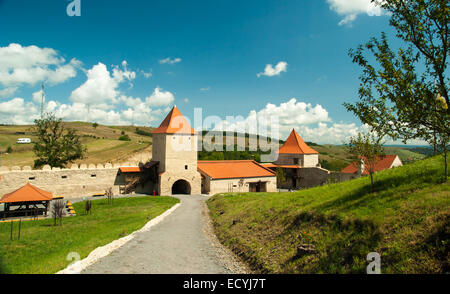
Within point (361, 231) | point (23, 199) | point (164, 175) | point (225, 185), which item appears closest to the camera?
point (361, 231)

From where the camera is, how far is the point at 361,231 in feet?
27.1

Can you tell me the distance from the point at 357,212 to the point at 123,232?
11835 millimetres

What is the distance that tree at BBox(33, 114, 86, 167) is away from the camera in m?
36.6

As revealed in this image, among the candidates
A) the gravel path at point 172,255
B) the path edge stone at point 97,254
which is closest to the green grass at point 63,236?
the path edge stone at point 97,254

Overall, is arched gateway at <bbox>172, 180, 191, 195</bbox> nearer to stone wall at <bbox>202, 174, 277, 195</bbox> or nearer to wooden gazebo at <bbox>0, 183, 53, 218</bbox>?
stone wall at <bbox>202, 174, 277, 195</bbox>

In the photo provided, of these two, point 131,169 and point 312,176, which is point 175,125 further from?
point 312,176

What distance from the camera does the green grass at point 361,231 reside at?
655cm

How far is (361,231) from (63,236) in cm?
1444

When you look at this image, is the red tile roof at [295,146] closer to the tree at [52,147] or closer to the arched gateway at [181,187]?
the arched gateway at [181,187]

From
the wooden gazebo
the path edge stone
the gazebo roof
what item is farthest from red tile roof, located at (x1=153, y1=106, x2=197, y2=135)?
the path edge stone

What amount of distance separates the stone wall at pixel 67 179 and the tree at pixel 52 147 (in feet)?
26.3

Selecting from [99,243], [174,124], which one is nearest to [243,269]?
[99,243]

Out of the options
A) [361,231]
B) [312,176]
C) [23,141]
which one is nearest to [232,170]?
[312,176]

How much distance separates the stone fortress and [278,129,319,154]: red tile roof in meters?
7.06
